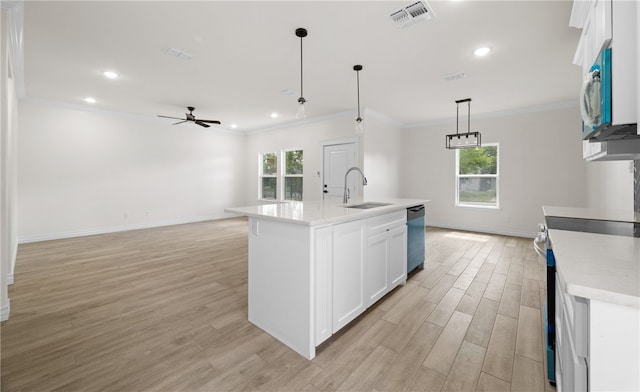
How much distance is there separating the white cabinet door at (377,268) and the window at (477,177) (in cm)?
457

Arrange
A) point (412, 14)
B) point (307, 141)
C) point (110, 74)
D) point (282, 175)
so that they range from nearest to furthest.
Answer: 1. point (412, 14)
2. point (110, 74)
3. point (307, 141)
4. point (282, 175)

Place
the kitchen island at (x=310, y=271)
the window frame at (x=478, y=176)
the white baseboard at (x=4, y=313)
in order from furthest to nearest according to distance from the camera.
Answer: the window frame at (x=478, y=176), the white baseboard at (x=4, y=313), the kitchen island at (x=310, y=271)

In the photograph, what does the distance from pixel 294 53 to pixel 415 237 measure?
271cm

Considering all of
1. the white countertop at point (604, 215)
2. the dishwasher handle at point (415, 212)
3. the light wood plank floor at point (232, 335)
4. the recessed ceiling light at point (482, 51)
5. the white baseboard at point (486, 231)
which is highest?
the recessed ceiling light at point (482, 51)

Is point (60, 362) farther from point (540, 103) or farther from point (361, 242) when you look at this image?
point (540, 103)

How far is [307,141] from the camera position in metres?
6.79

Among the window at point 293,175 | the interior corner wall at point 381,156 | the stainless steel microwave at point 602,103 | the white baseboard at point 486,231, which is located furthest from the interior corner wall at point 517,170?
the stainless steel microwave at point 602,103

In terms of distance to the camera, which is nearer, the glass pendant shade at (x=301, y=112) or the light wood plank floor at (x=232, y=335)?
the light wood plank floor at (x=232, y=335)

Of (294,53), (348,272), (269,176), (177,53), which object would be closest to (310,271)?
(348,272)

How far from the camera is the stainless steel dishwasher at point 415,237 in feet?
10.3

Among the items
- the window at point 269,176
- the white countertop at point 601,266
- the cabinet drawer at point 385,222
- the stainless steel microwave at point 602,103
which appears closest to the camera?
the white countertop at point 601,266

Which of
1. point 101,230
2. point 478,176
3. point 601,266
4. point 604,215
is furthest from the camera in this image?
point 478,176

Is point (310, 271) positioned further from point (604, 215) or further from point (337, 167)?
point (337, 167)

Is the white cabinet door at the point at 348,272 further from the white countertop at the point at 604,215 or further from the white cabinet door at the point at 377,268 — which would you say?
the white countertop at the point at 604,215
